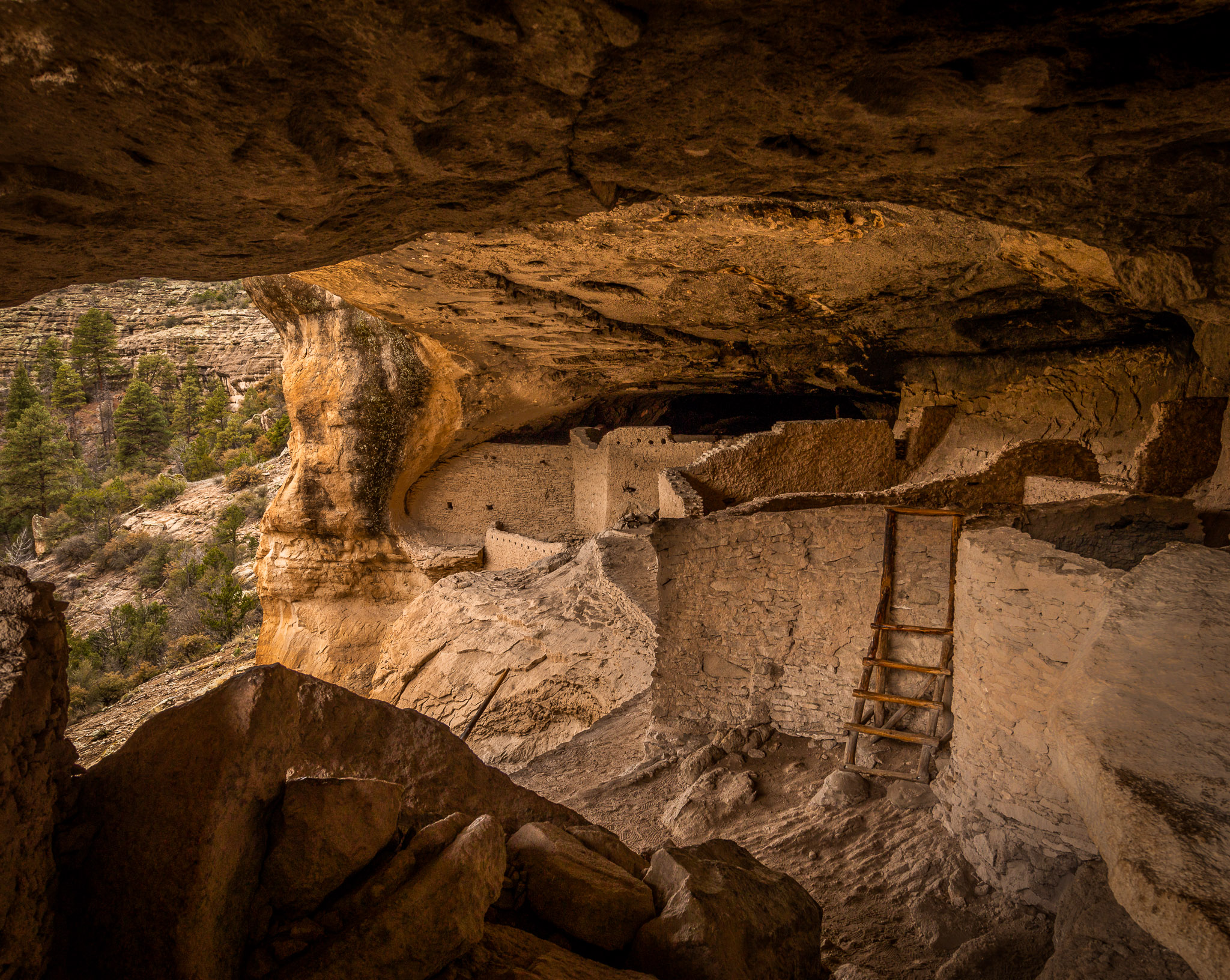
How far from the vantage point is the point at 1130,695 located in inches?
76.3

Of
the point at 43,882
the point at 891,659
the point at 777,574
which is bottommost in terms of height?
the point at 891,659

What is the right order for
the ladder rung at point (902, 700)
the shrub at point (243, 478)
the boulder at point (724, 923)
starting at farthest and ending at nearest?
the shrub at point (243, 478)
the ladder rung at point (902, 700)
the boulder at point (724, 923)

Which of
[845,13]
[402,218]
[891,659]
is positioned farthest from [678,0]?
[891,659]

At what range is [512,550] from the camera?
11195mm

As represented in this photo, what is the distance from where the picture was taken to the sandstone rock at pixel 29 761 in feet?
4.52

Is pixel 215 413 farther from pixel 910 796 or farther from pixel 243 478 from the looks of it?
pixel 910 796

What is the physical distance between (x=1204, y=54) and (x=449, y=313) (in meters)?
7.13

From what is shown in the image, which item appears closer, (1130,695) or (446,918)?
(446,918)

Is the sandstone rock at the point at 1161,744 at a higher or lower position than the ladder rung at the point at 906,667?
higher

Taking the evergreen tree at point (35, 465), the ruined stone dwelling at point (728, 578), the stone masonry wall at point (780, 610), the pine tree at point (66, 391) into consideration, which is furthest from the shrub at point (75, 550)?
the stone masonry wall at point (780, 610)

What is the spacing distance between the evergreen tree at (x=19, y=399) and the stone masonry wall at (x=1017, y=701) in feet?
81.5

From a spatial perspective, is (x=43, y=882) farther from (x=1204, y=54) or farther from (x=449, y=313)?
(x=449, y=313)

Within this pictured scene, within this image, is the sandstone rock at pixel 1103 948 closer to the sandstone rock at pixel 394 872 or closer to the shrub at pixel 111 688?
the sandstone rock at pixel 394 872

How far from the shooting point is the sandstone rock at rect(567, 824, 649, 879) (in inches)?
90.4
